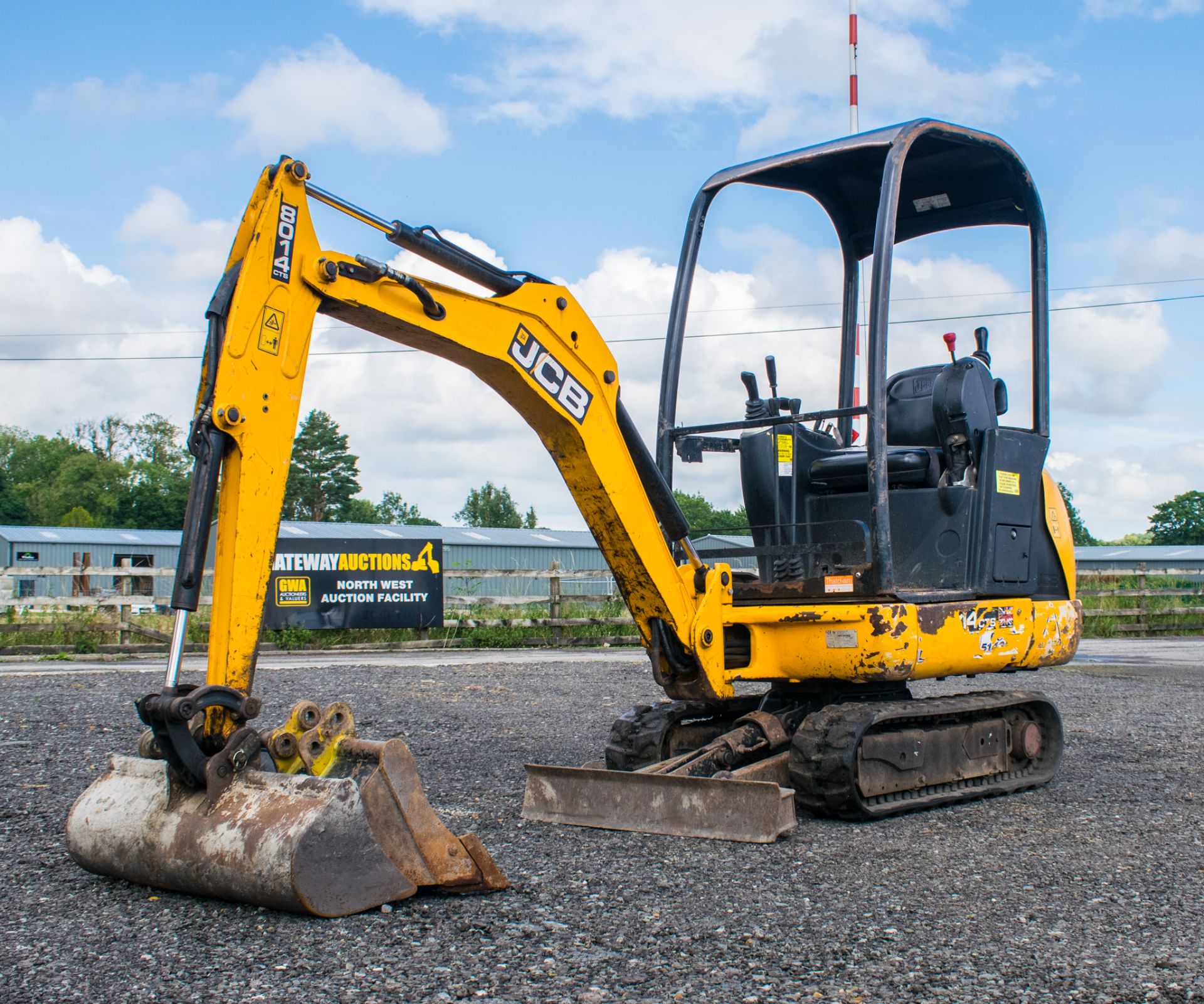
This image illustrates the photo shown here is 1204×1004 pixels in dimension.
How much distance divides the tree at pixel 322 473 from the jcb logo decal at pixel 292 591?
64.5m

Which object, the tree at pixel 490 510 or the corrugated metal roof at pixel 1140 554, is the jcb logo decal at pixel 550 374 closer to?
the corrugated metal roof at pixel 1140 554

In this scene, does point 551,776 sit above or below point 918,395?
below

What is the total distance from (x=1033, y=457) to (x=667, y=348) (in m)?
2.13

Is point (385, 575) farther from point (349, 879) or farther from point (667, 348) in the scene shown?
point (349, 879)

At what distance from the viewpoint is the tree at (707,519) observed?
636 centimetres

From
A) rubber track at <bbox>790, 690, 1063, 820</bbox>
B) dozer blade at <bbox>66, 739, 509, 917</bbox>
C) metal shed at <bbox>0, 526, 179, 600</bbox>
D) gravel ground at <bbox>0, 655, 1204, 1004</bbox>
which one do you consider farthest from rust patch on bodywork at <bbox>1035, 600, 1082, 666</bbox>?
metal shed at <bbox>0, 526, 179, 600</bbox>

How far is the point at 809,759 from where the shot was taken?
5555mm

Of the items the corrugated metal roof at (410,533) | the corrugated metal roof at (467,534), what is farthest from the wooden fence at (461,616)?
the corrugated metal roof at (410,533)

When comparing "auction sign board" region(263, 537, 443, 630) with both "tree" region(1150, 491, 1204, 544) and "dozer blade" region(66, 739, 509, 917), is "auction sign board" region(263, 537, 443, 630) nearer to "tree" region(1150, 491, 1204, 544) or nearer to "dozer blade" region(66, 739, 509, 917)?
"dozer blade" region(66, 739, 509, 917)

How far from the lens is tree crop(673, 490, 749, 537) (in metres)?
6.36

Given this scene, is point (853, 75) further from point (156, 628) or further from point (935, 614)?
point (156, 628)

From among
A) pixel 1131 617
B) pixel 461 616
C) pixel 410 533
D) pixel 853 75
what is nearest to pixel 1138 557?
pixel 410 533

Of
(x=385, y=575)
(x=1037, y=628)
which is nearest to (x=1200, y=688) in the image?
(x=1037, y=628)

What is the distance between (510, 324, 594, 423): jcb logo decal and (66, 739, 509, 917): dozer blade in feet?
6.14
